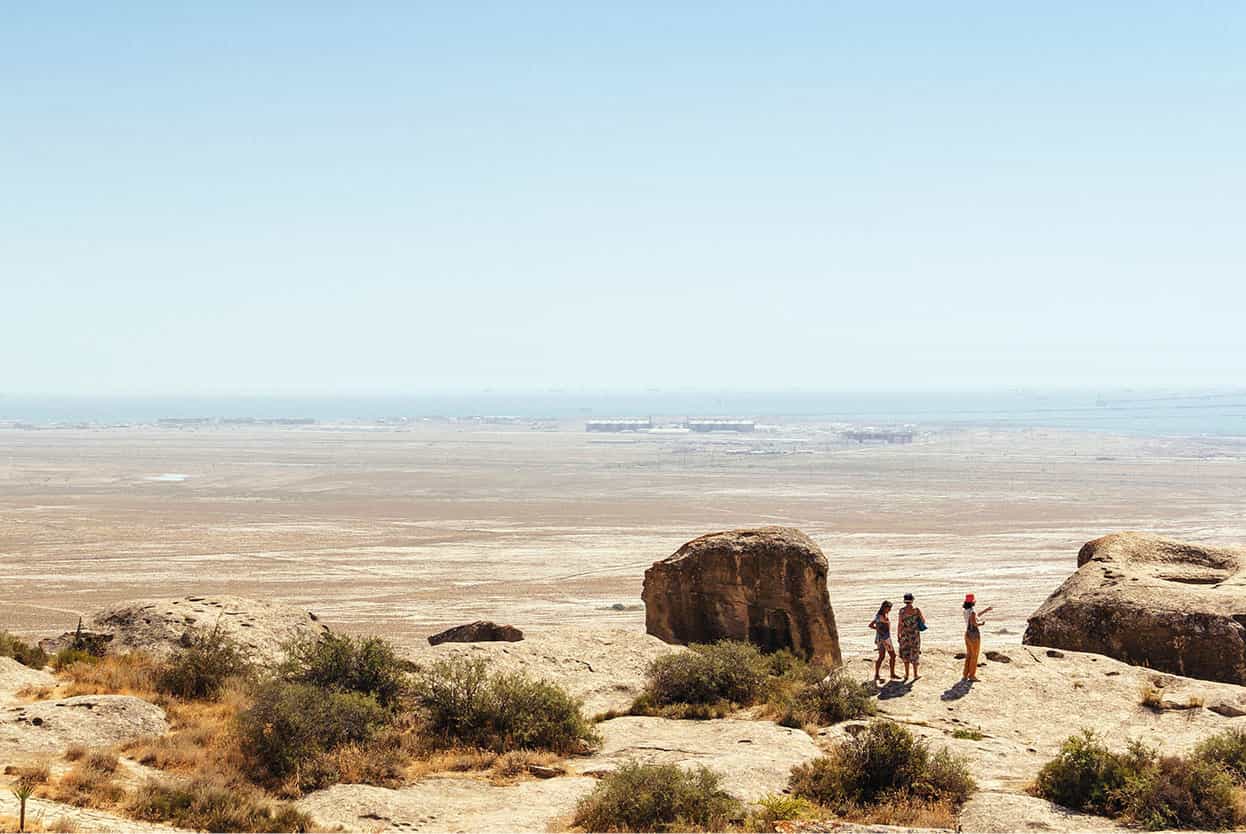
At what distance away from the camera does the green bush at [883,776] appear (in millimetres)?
12273

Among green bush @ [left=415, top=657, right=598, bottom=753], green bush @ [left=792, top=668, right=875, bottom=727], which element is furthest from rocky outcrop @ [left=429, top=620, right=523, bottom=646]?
green bush @ [left=792, top=668, right=875, bottom=727]

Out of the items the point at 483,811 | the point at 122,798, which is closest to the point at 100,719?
the point at 122,798

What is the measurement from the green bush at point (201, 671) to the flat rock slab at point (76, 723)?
1.13 metres

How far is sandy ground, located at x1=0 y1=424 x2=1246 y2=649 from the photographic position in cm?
4172

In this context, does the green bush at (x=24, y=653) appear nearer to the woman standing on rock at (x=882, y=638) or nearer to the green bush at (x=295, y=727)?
the green bush at (x=295, y=727)

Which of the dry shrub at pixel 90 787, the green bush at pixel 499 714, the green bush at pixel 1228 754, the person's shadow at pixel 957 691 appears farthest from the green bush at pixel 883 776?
the dry shrub at pixel 90 787

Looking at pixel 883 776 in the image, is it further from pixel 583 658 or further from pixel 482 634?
pixel 482 634

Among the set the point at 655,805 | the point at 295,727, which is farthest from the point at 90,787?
the point at 655,805

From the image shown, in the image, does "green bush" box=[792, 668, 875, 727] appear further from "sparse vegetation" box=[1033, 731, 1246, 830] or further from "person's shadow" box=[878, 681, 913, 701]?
"sparse vegetation" box=[1033, 731, 1246, 830]

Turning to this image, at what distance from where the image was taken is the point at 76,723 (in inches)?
533

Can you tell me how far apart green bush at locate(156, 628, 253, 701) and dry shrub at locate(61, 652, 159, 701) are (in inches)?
7.5

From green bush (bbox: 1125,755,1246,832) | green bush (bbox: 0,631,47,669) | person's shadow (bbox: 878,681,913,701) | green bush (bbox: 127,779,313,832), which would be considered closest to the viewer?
green bush (bbox: 127,779,313,832)

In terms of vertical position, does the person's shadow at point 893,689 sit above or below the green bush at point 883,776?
below

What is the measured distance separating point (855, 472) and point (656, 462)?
73.5 feet
